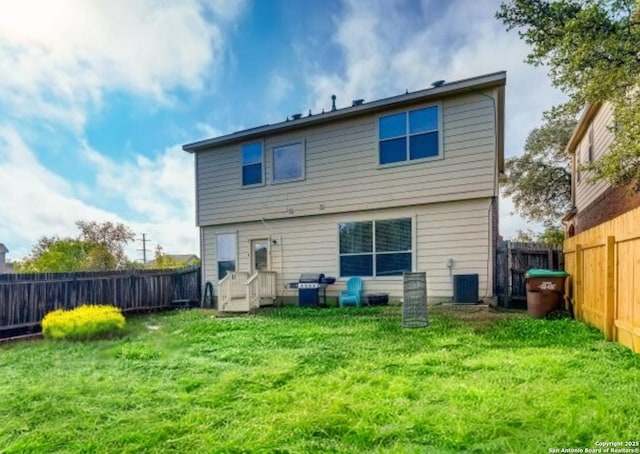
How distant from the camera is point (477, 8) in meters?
8.64

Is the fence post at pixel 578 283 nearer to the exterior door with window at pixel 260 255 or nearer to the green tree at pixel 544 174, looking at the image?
the exterior door with window at pixel 260 255

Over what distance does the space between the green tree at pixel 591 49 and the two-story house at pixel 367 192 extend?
8.31 feet

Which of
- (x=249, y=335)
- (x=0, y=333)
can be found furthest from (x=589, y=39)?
(x=0, y=333)

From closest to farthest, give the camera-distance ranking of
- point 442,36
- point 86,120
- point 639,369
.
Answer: point 639,369 < point 442,36 < point 86,120

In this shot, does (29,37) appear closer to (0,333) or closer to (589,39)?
(0,333)

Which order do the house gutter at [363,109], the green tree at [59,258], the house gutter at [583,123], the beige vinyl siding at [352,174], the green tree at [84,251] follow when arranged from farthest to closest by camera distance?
1. the green tree at [84,251]
2. the green tree at [59,258]
3. the house gutter at [583,123]
4. the beige vinyl siding at [352,174]
5. the house gutter at [363,109]

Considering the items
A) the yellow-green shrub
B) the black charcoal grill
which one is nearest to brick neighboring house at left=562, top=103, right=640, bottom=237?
the black charcoal grill

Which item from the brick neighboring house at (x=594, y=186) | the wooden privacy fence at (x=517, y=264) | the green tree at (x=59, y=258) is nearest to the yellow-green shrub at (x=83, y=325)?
the wooden privacy fence at (x=517, y=264)

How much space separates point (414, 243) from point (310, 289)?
2971 mm

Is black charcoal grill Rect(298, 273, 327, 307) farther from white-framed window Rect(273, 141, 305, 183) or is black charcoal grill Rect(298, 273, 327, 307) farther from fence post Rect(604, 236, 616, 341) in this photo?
fence post Rect(604, 236, 616, 341)

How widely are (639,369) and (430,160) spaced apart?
6515 mm

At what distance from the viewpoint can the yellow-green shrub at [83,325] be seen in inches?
267

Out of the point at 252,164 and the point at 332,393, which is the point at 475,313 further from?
the point at 252,164

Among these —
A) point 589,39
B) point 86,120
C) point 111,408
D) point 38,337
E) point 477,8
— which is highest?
point 477,8
